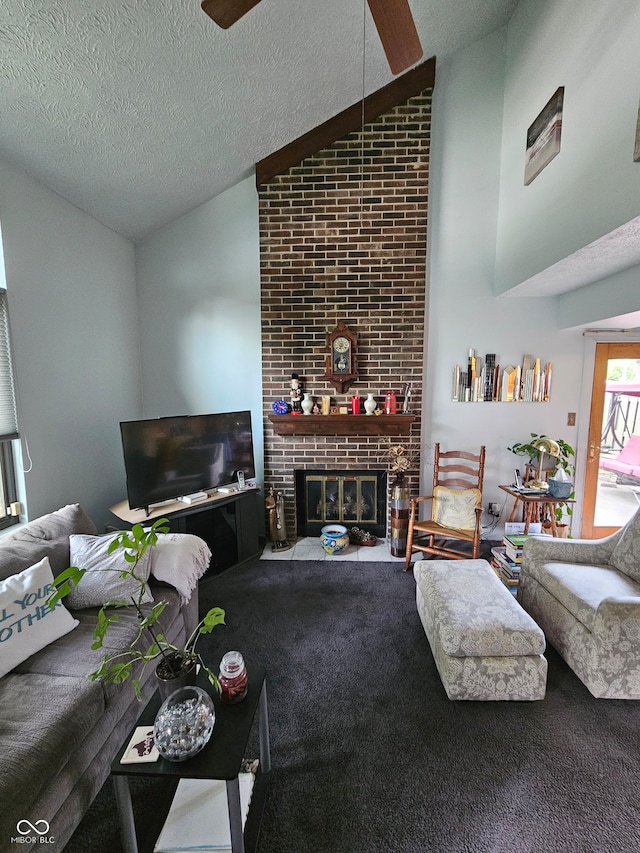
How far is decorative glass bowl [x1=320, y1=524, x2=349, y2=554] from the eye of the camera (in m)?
3.33

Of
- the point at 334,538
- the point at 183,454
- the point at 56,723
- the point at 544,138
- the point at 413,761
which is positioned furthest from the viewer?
the point at 334,538

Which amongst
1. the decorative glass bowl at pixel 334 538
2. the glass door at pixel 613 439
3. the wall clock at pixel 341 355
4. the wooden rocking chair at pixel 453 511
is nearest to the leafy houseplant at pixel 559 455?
the glass door at pixel 613 439

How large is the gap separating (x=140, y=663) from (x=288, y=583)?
1335 millimetres

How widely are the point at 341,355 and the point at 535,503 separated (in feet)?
6.88

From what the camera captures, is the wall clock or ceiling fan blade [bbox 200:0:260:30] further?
the wall clock

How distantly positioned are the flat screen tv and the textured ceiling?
168 centimetres

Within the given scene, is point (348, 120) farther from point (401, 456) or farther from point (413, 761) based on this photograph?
point (413, 761)

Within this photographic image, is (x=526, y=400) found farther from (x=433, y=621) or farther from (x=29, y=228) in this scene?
(x=29, y=228)

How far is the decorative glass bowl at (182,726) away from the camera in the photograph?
1.07m

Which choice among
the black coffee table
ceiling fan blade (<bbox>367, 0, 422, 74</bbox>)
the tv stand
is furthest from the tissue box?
ceiling fan blade (<bbox>367, 0, 422, 74</bbox>)

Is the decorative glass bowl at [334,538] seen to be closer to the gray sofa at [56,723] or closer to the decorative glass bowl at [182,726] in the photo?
the gray sofa at [56,723]

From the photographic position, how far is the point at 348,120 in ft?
10.2

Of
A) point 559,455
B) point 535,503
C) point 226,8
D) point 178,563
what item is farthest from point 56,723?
point 559,455

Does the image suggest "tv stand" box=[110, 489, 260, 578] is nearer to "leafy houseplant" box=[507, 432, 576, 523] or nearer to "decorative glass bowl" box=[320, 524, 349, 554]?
"decorative glass bowl" box=[320, 524, 349, 554]
